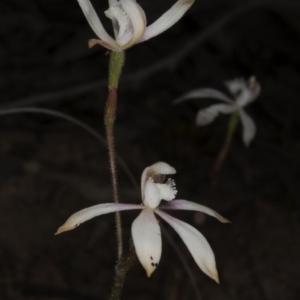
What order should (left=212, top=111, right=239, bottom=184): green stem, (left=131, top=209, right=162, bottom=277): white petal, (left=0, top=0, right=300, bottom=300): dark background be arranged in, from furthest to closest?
1. (left=0, top=0, right=300, bottom=300): dark background
2. (left=212, top=111, right=239, bottom=184): green stem
3. (left=131, top=209, right=162, bottom=277): white petal

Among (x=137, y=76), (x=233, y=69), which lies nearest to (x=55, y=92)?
(x=137, y=76)

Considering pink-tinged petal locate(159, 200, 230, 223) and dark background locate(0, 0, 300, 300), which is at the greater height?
pink-tinged petal locate(159, 200, 230, 223)

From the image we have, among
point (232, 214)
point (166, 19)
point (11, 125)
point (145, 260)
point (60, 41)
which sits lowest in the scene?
point (232, 214)

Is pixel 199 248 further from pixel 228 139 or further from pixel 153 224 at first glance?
pixel 228 139

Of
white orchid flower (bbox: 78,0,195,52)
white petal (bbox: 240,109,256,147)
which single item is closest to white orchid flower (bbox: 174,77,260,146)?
white petal (bbox: 240,109,256,147)

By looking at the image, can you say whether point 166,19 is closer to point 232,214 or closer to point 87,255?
point 87,255

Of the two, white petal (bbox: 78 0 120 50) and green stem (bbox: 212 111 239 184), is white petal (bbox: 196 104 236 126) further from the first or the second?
white petal (bbox: 78 0 120 50)

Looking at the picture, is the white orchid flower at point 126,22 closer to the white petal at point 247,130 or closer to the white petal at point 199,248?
the white petal at point 199,248
